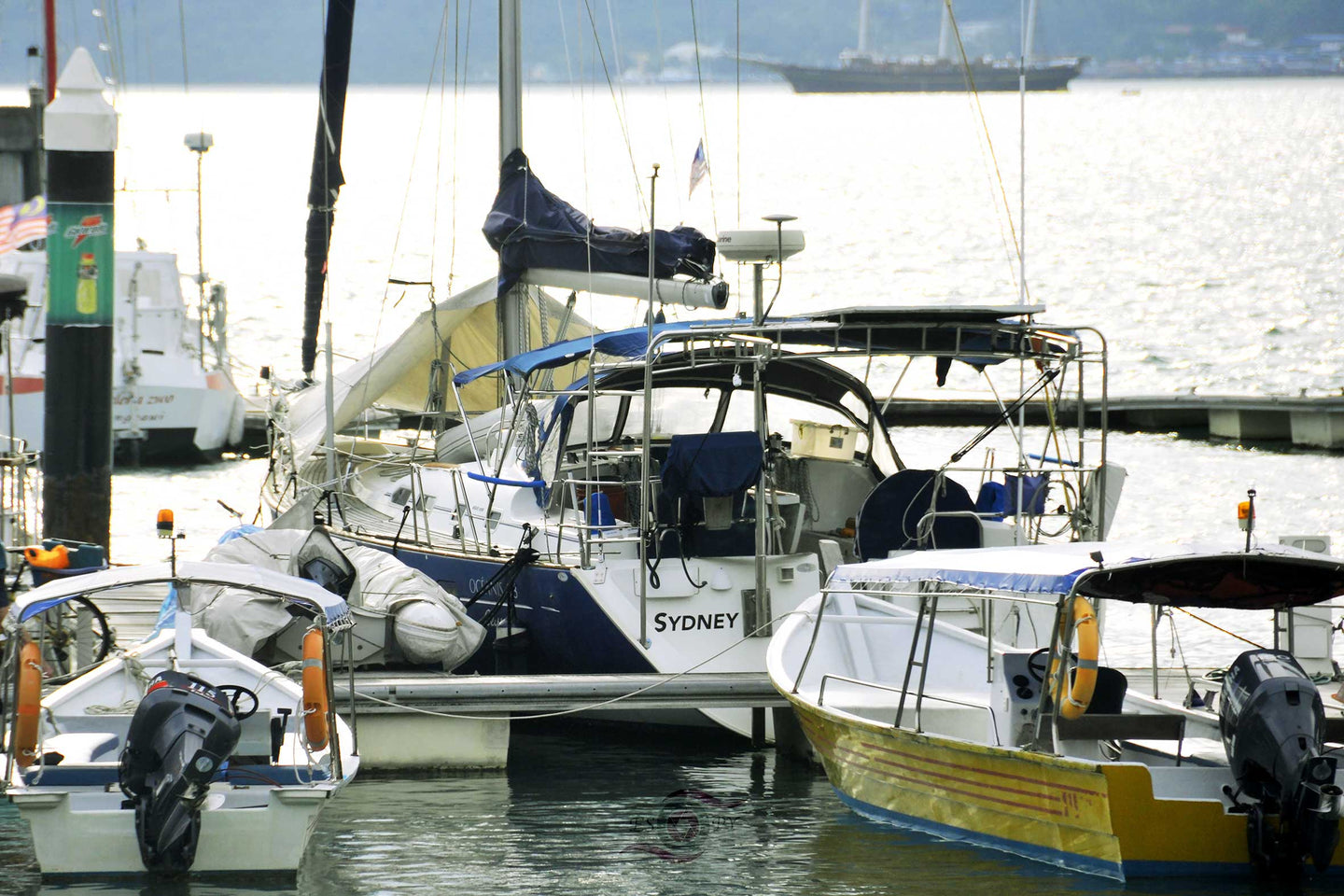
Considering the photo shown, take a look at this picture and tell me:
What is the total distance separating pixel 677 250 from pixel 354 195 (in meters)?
97.1

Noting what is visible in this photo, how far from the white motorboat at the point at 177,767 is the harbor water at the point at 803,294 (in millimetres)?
304

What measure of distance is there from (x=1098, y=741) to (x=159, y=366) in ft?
66.3

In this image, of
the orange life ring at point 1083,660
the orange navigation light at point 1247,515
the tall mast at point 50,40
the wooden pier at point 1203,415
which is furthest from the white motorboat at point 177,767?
the wooden pier at point 1203,415

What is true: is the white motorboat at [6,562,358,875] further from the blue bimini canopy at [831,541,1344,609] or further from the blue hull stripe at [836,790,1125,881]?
the blue bimini canopy at [831,541,1344,609]

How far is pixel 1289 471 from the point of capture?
2928cm

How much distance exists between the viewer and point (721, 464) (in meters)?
13.3

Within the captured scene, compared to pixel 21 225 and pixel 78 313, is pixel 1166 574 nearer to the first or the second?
pixel 78 313

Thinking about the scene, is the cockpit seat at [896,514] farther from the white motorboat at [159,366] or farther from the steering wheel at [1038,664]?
the white motorboat at [159,366]

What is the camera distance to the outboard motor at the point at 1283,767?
9.77 meters

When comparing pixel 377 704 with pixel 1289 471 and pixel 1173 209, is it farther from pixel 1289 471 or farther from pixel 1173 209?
pixel 1173 209

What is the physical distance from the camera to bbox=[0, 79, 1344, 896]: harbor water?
11.2 m

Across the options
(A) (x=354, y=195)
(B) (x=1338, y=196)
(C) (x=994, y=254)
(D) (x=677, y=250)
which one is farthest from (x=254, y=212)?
(D) (x=677, y=250)

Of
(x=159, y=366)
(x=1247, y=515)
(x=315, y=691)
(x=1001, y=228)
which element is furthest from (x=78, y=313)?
(x=1001, y=228)

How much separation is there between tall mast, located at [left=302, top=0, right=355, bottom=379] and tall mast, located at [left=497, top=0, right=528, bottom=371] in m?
1.76
